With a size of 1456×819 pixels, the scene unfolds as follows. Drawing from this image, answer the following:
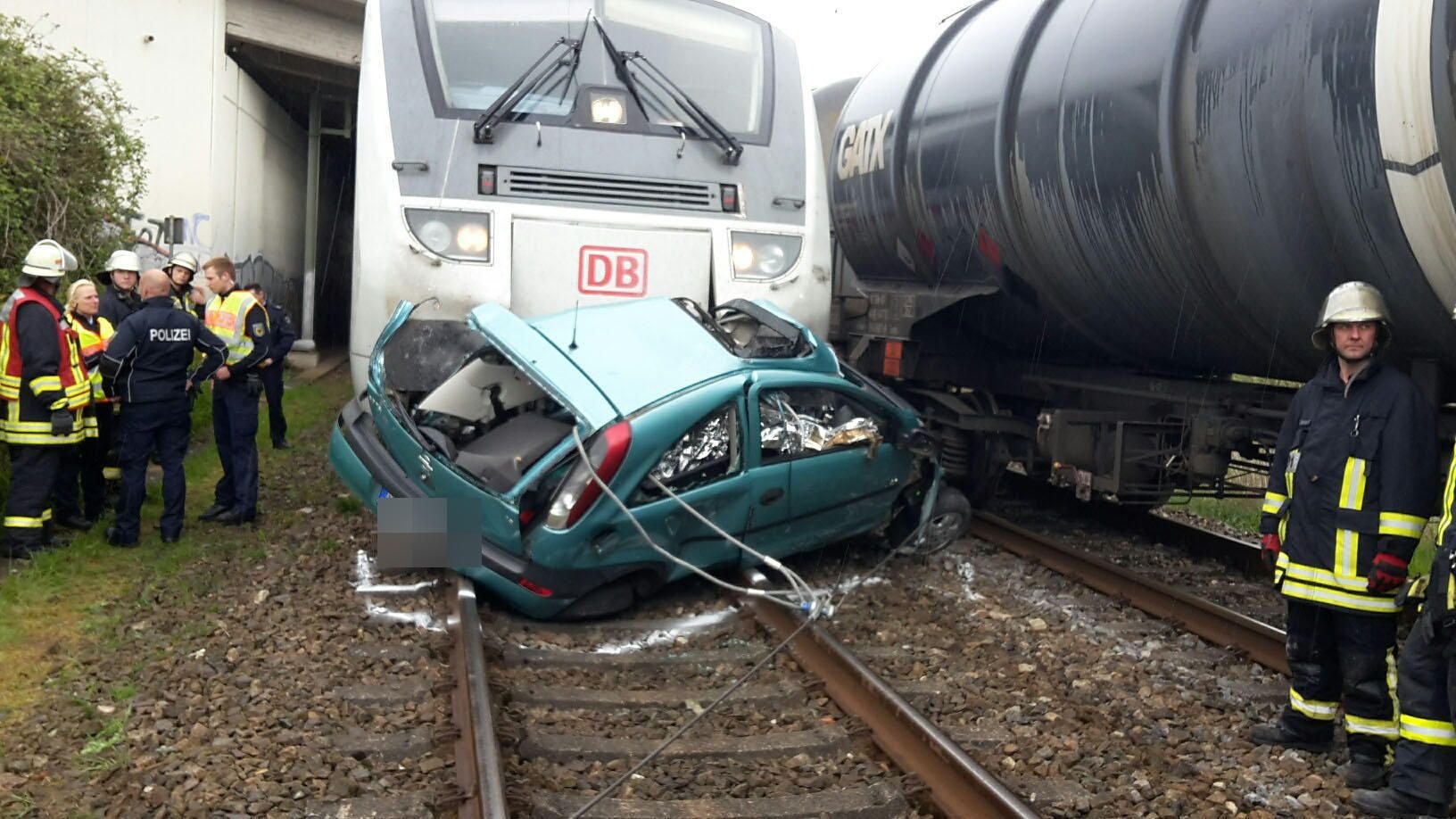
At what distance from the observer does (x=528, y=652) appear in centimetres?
550

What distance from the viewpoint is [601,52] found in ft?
26.2

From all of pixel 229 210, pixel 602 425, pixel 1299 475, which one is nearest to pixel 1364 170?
pixel 1299 475

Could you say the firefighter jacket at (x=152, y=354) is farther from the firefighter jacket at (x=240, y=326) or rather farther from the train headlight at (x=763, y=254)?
the train headlight at (x=763, y=254)

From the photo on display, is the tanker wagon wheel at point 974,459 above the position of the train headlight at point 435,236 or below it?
below

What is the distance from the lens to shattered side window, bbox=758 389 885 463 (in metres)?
6.42

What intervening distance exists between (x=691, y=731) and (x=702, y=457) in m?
1.73

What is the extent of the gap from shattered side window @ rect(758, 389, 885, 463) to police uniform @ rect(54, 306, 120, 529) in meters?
3.97

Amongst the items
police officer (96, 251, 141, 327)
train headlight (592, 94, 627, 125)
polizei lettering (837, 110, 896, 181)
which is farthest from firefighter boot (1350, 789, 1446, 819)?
police officer (96, 251, 141, 327)

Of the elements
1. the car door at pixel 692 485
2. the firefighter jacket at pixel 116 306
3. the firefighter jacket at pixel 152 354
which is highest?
the firefighter jacket at pixel 116 306

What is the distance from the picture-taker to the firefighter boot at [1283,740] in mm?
4762

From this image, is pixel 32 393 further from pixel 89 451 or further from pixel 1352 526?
pixel 1352 526

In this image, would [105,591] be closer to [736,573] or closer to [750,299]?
[736,573]

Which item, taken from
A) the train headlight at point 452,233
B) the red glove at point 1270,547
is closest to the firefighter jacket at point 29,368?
the train headlight at point 452,233

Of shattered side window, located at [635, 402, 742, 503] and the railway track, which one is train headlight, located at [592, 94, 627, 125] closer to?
shattered side window, located at [635, 402, 742, 503]
